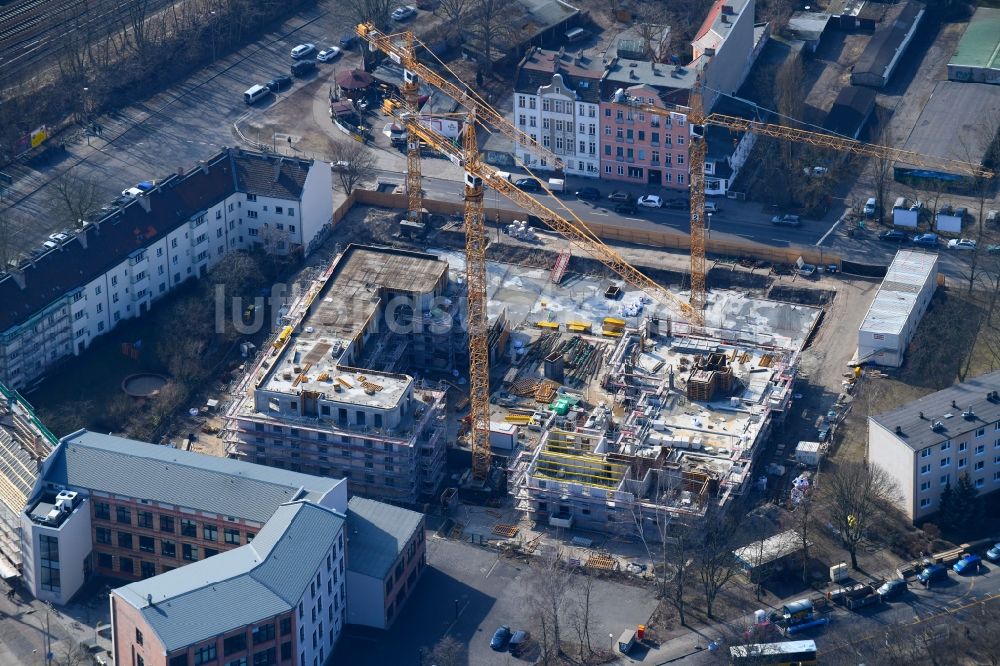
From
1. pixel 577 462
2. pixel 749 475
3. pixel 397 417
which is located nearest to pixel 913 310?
pixel 749 475

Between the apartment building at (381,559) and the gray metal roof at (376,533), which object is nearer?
the apartment building at (381,559)

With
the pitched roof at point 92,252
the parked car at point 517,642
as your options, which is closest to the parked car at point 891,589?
the parked car at point 517,642

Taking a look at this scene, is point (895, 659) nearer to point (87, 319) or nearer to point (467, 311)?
point (467, 311)

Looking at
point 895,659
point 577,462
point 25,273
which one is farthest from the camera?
point 25,273

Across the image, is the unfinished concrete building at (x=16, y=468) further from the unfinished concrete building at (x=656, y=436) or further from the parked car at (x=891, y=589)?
the parked car at (x=891, y=589)

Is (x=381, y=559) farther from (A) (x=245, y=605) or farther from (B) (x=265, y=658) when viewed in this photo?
(A) (x=245, y=605)

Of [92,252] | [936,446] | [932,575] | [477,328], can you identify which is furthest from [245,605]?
[936,446]
